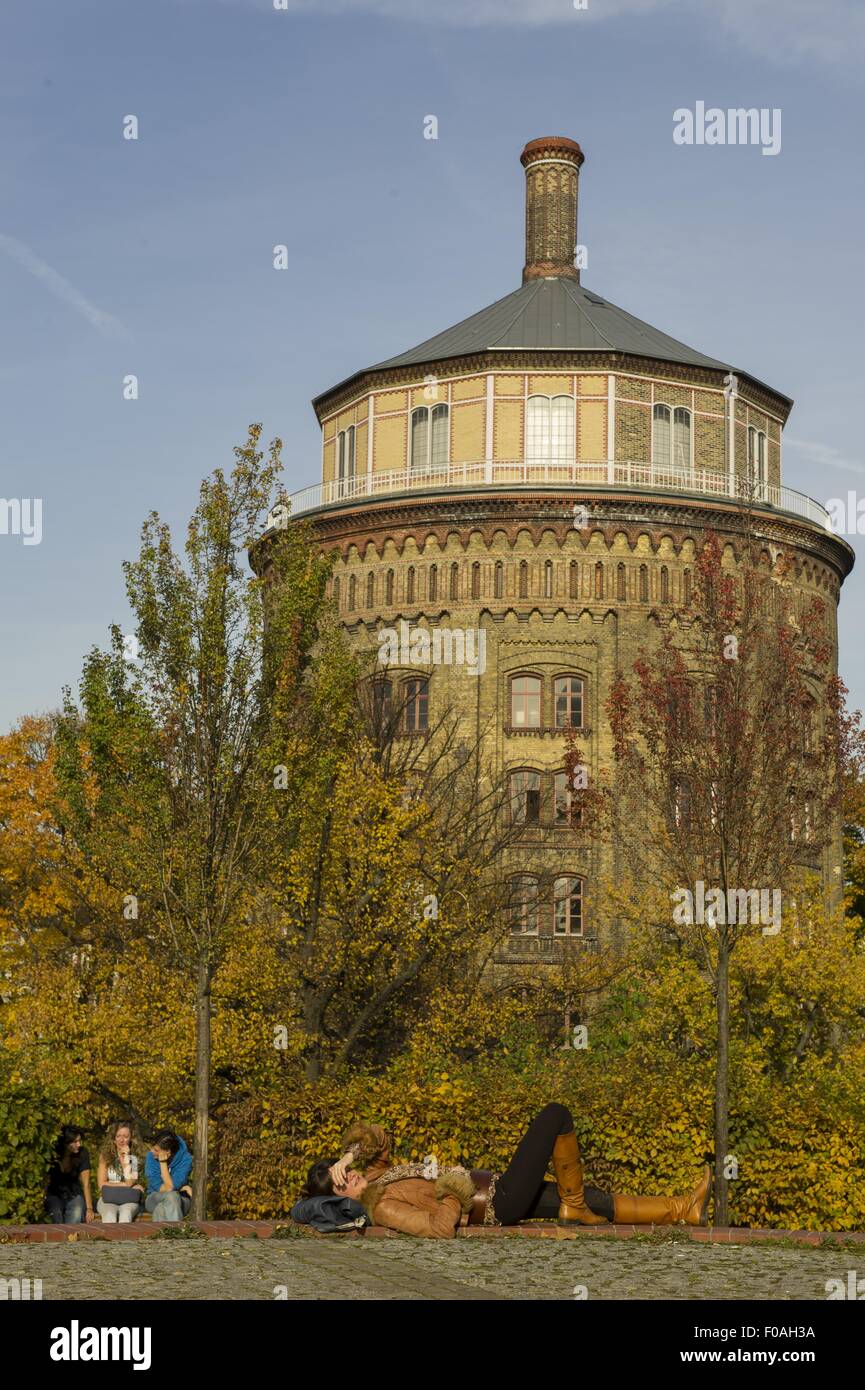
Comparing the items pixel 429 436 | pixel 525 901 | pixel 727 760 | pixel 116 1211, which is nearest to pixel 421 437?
pixel 429 436

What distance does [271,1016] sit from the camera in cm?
2314

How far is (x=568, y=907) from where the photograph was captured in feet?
124

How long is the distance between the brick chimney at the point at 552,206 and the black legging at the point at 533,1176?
3888 cm

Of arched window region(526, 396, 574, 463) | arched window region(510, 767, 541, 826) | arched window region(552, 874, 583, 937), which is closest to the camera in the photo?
arched window region(552, 874, 583, 937)

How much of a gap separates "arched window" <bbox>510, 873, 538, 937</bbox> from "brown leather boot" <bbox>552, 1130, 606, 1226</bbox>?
76.1 feet

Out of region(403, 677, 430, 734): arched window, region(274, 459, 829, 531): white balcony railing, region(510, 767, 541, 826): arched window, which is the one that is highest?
region(274, 459, 829, 531): white balcony railing

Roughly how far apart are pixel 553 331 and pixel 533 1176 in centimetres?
3360

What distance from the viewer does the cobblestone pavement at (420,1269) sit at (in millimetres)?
9789

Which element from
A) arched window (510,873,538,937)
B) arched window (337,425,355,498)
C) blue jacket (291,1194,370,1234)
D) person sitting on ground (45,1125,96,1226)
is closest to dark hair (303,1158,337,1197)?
blue jacket (291,1194,370,1234)

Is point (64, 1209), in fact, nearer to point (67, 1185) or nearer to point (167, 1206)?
point (67, 1185)

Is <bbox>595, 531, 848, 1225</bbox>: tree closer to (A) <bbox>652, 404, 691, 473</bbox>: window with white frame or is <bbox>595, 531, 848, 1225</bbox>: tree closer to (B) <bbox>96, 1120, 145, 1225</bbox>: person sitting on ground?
(B) <bbox>96, 1120, 145, 1225</bbox>: person sitting on ground

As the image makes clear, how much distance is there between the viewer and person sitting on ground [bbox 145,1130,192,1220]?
15156 mm
